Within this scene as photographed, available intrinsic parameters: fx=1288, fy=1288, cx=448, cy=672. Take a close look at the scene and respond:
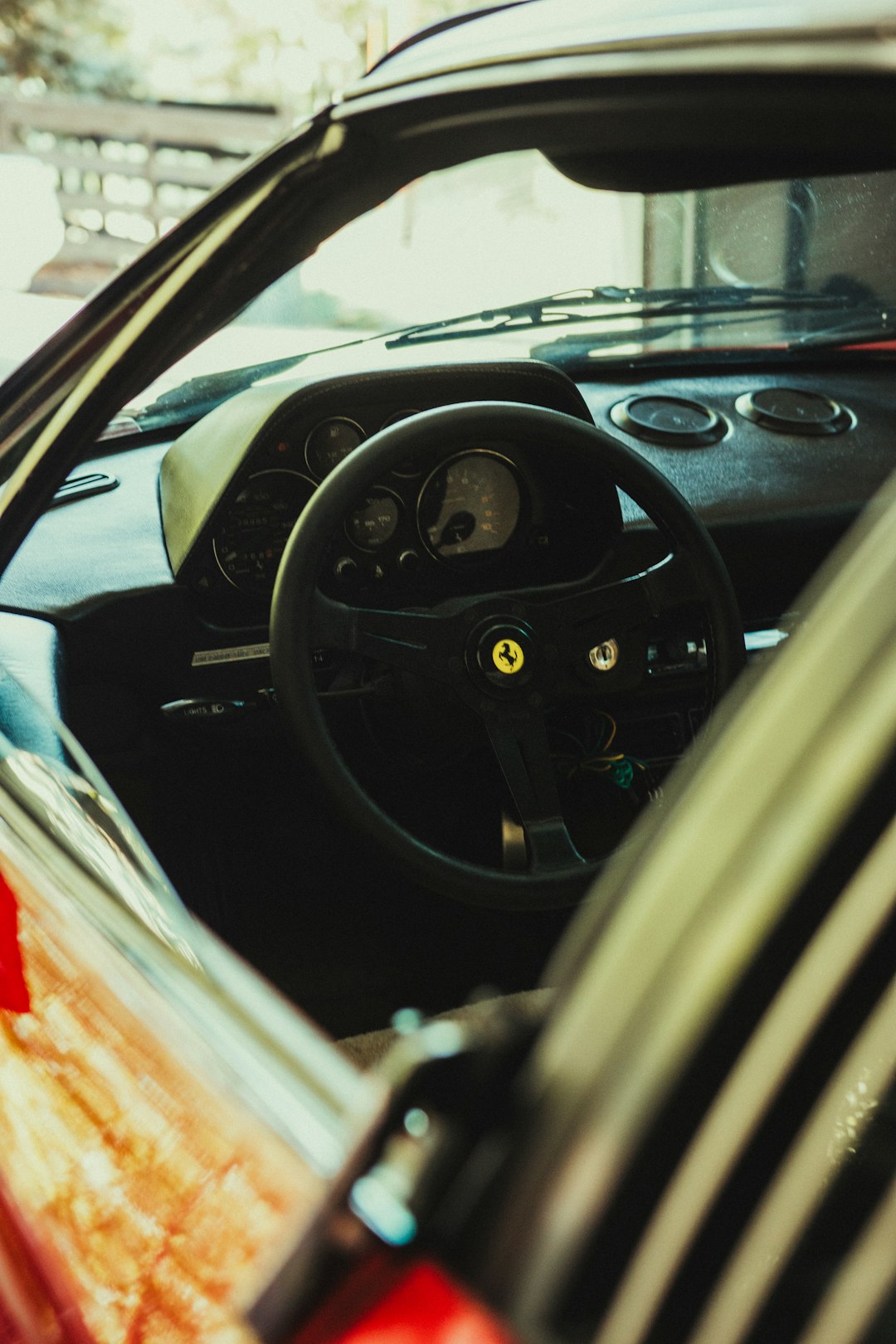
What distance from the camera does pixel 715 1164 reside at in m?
0.61

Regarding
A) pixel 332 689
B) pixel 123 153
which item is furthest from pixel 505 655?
pixel 123 153

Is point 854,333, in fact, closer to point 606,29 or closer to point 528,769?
point 528,769

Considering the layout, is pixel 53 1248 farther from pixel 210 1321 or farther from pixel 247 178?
pixel 247 178

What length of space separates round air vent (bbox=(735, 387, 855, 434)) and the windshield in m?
0.16

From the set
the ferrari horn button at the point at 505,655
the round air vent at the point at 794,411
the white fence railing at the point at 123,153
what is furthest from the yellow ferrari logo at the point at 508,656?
the white fence railing at the point at 123,153

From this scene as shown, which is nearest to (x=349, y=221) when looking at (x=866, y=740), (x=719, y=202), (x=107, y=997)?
(x=107, y=997)

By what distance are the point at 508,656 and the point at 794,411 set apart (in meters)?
1.20

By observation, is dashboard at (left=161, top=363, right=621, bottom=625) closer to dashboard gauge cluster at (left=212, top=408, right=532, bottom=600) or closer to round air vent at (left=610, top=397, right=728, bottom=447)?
dashboard gauge cluster at (left=212, top=408, right=532, bottom=600)

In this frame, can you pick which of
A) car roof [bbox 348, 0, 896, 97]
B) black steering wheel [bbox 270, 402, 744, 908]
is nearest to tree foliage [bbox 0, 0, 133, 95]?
black steering wheel [bbox 270, 402, 744, 908]

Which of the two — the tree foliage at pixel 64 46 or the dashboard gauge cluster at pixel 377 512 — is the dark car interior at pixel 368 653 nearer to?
the dashboard gauge cluster at pixel 377 512

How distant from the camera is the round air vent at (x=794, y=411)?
9.10 ft

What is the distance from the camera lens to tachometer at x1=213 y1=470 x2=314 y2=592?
2.25 m

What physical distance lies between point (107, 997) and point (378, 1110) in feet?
1.50

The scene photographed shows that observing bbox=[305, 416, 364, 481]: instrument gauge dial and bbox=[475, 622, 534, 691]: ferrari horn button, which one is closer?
bbox=[475, 622, 534, 691]: ferrari horn button
